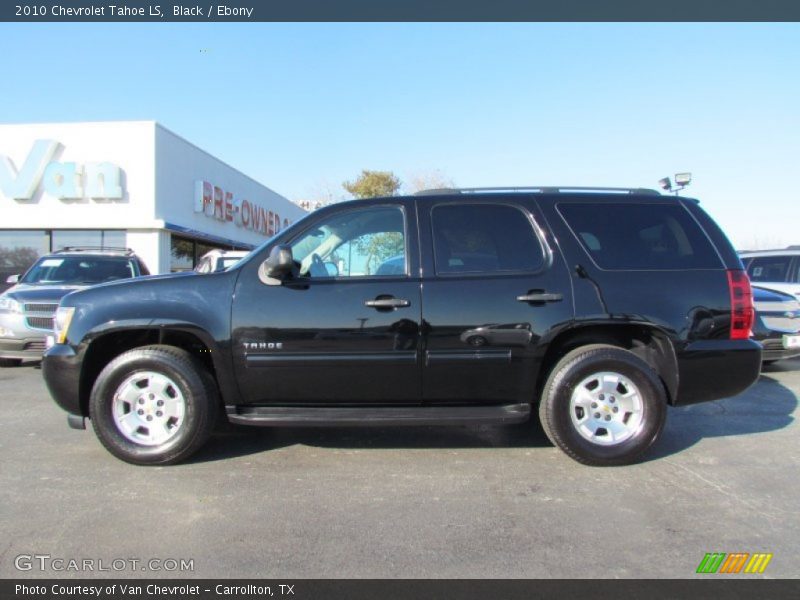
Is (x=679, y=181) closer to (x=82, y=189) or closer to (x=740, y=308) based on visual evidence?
(x=740, y=308)

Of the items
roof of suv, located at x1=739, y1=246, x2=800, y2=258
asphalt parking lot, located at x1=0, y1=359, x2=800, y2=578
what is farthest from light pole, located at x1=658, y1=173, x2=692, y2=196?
asphalt parking lot, located at x1=0, y1=359, x2=800, y2=578

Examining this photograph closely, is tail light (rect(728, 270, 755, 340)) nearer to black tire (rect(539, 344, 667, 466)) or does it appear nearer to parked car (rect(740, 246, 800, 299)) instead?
black tire (rect(539, 344, 667, 466))

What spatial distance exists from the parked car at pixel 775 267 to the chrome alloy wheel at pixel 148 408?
9277 mm

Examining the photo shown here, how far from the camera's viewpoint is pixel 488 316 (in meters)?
3.77

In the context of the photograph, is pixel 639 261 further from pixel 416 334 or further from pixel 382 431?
pixel 382 431

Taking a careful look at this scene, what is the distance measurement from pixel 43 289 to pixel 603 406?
7563mm

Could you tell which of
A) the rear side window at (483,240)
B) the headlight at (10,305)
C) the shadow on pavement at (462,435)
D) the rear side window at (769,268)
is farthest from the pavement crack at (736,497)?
the headlight at (10,305)

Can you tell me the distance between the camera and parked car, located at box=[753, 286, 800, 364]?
6.62 m

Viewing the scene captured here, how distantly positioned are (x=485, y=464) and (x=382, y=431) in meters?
1.08

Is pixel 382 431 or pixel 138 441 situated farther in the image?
pixel 382 431

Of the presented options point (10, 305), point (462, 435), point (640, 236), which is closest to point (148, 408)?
point (462, 435)

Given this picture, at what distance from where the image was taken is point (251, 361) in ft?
12.3

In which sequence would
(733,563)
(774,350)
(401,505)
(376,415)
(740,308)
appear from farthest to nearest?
(774,350), (740,308), (376,415), (401,505), (733,563)

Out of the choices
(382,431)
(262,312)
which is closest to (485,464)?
(382,431)
